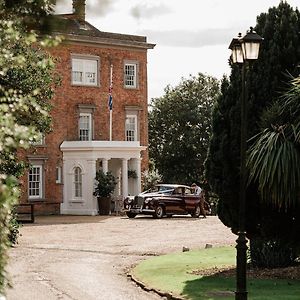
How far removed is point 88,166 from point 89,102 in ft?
15.2

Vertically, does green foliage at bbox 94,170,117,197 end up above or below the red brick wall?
below

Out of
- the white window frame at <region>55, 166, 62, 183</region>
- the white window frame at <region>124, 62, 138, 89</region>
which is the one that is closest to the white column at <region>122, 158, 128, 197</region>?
the white window frame at <region>55, 166, 62, 183</region>

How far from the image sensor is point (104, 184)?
42969 millimetres

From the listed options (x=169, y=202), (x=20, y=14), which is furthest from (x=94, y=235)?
(x=20, y=14)

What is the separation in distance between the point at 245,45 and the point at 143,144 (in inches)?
1406

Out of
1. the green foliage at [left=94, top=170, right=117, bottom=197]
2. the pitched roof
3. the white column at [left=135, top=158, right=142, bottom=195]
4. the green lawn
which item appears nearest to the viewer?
the green lawn

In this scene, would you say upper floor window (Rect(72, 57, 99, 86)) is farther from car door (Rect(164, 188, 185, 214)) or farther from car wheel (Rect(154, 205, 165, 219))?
car wheel (Rect(154, 205, 165, 219))

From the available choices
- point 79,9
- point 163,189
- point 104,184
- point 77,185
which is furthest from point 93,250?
point 79,9

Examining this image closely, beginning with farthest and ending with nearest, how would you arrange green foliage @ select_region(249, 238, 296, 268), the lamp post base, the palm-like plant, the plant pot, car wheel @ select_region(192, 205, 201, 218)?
the plant pot < car wheel @ select_region(192, 205, 201, 218) < green foliage @ select_region(249, 238, 296, 268) < the palm-like plant < the lamp post base

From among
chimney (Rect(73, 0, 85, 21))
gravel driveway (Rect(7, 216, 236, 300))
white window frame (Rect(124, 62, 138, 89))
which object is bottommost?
gravel driveway (Rect(7, 216, 236, 300))

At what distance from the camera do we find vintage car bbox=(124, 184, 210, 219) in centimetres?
3984

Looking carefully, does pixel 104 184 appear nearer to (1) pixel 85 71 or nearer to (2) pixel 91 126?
(2) pixel 91 126

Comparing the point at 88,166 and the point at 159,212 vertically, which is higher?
the point at 88,166

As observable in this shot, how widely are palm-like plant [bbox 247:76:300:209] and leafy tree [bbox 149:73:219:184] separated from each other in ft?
129
